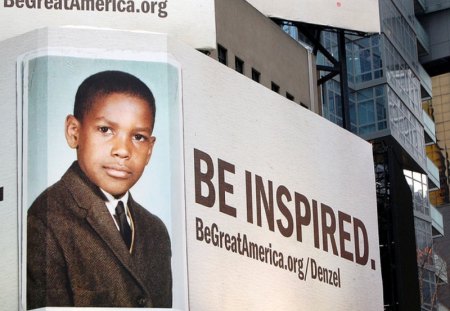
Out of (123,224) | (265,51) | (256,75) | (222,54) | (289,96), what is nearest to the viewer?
(123,224)

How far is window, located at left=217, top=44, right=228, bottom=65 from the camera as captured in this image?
51656 millimetres

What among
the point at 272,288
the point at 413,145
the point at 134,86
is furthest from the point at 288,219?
the point at 413,145

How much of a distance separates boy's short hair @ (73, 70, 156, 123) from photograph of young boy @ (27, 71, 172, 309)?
3 cm

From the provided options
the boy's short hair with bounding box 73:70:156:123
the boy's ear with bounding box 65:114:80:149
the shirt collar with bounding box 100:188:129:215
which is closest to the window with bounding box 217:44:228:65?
the boy's short hair with bounding box 73:70:156:123

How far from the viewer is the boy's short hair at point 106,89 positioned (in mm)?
41656

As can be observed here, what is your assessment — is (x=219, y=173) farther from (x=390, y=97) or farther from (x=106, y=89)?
(x=390, y=97)

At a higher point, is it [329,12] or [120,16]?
[329,12]

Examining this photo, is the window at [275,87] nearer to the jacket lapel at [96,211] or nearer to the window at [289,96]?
the window at [289,96]

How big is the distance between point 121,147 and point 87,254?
3413 millimetres

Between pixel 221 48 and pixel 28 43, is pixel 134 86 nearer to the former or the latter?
pixel 28 43

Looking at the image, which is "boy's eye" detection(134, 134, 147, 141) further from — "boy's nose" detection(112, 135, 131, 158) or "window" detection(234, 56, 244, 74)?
"window" detection(234, 56, 244, 74)

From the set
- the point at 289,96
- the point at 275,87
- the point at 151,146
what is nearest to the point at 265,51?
the point at 275,87

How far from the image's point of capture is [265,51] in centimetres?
5509

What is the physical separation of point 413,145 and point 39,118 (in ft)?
149
